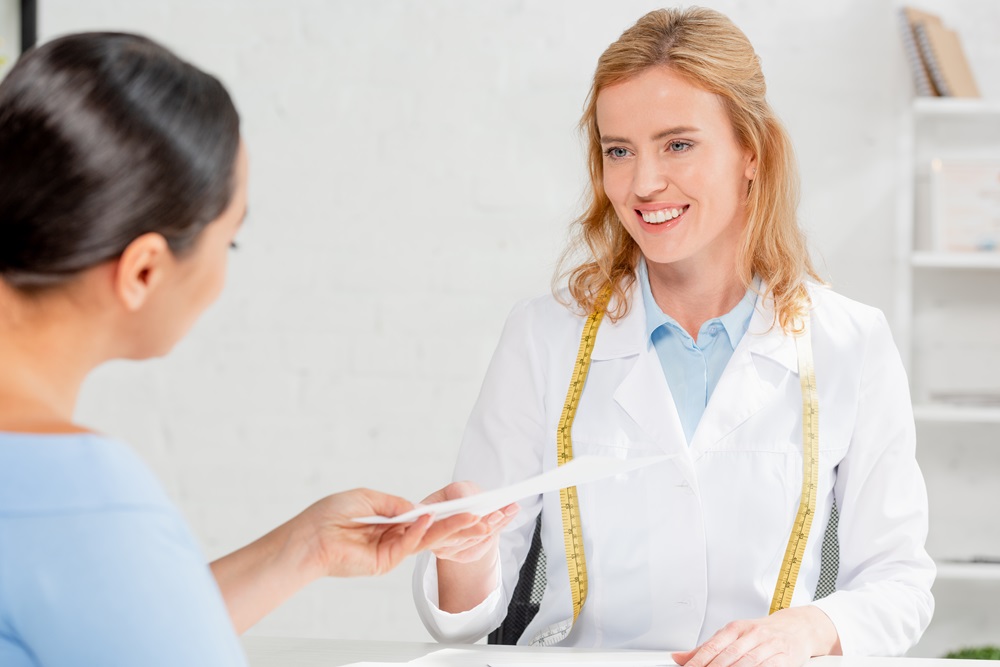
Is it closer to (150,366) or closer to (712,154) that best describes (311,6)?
(150,366)

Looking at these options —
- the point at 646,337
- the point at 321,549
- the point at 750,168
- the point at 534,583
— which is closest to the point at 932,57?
the point at 750,168

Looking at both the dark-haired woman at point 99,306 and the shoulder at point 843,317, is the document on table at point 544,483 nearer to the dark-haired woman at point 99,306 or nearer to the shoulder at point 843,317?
the dark-haired woman at point 99,306

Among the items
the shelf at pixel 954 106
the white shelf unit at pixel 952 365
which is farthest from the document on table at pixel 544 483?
the white shelf unit at pixel 952 365

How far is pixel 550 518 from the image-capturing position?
5.33 feet

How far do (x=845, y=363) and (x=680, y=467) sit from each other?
31cm

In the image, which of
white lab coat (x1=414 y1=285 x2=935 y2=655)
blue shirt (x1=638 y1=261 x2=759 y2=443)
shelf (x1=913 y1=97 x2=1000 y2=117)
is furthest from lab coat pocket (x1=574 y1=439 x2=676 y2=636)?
shelf (x1=913 y1=97 x2=1000 y2=117)

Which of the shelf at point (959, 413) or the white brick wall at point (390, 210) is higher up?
the white brick wall at point (390, 210)

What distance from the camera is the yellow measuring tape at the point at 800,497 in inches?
61.0

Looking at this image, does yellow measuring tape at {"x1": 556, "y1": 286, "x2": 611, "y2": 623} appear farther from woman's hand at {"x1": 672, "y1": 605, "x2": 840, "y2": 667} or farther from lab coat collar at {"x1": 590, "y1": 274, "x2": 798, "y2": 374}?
woman's hand at {"x1": 672, "y1": 605, "x2": 840, "y2": 667}

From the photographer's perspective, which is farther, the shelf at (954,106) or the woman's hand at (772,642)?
the shelf at (954,106)

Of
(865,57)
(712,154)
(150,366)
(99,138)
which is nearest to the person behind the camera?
(99,138)

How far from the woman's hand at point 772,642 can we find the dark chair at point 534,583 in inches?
9.6

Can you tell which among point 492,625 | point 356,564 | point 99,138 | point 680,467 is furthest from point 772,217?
point 99,138

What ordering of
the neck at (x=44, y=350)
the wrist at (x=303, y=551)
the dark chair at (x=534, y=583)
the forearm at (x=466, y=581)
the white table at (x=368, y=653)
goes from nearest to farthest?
the neck at (x=44, y=350), the wrist at (x=303, y=551), the white table at (x=368, y=653), the forearm at (x=466, y=581), the dark chair at (x=534, y=583)
